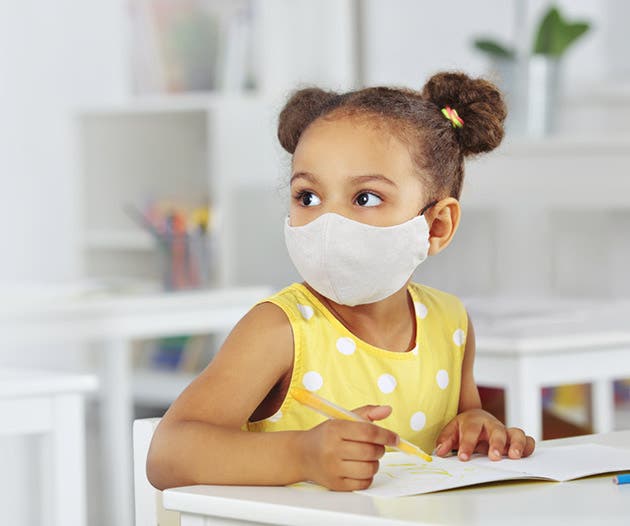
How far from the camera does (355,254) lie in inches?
43.4

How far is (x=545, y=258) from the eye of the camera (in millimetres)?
3508

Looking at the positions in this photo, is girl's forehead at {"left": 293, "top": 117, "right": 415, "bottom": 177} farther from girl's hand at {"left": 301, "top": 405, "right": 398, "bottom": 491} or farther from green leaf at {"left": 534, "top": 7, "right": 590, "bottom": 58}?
green leaf at {"left": 534, "top": 7, "right": 590, "bottom": 58}

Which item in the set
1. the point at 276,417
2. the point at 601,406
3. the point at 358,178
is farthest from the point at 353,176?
the point at 601,406

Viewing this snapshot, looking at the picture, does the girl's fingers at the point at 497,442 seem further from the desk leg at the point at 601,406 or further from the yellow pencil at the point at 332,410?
the desk leg at the point at 601,406

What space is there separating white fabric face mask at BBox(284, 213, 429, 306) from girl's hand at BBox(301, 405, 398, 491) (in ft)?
0.65

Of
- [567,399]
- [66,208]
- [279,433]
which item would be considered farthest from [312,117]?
[66,208]

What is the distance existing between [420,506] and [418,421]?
1.16 feet

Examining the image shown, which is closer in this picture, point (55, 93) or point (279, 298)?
point (279, 298)

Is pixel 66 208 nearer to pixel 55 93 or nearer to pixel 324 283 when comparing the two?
pixel 55 93

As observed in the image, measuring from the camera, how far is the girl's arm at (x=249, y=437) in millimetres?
919

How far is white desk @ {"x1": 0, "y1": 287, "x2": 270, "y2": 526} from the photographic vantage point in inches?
104

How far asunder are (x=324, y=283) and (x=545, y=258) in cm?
246

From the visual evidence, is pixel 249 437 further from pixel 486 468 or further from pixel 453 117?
pixel 453 117

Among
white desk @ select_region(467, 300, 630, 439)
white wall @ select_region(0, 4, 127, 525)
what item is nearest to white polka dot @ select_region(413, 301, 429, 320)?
white desk @ select_region(467, 300, 630, 439)
